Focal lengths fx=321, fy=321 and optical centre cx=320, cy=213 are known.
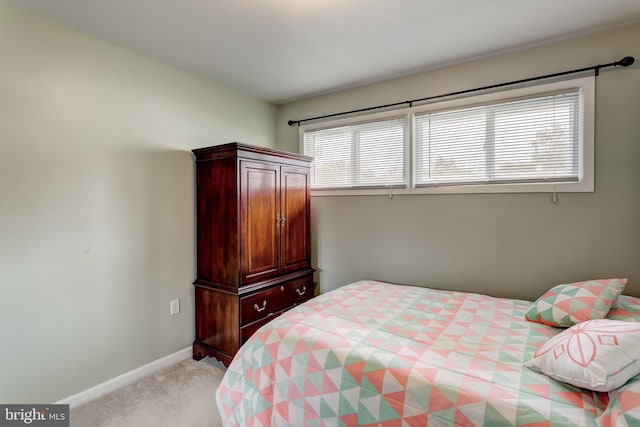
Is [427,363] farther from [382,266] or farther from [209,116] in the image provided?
[209,116]

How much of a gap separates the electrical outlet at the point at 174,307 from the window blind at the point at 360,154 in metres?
1.74

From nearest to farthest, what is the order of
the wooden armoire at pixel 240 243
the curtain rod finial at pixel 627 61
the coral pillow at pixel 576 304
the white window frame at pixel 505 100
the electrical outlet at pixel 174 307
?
the coral pillow at pixel 576 304, the curtain rod finial at pixel 627 61, the white window frame at pixel 505 100, the wooden armoire at pixel 240 243, the electrical outlet at pixel 174 307

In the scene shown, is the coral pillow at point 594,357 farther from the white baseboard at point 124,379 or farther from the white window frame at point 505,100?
the white baseboard at point 124,379

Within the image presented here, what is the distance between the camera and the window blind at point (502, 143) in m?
2.31

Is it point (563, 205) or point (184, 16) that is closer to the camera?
point (184, 16)

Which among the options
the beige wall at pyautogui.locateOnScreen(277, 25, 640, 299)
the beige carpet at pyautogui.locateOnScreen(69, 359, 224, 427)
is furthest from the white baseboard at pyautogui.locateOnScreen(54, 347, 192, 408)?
the beige wall at pyautogui.locateOnScreen(277, 25, 640, 299)

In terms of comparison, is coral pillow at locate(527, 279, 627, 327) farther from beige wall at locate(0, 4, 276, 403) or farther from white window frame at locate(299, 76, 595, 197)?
beige wall at locate(0, 4, 276, 403)

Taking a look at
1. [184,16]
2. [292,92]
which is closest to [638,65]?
[292,92]

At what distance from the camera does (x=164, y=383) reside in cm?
239

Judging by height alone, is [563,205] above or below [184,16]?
below

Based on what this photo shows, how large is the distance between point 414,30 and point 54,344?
10.2 feet

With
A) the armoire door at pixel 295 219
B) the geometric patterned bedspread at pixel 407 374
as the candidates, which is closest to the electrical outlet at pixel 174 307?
the armoire door at pixel 295 219

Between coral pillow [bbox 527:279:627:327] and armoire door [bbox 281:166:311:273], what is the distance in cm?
191

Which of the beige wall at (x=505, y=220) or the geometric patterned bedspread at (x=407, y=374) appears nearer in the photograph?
the geometric patterned bedspread at (x=407, y=374)
